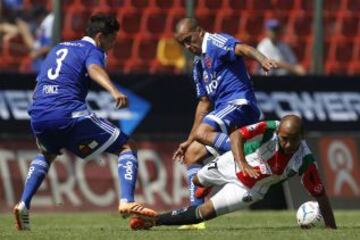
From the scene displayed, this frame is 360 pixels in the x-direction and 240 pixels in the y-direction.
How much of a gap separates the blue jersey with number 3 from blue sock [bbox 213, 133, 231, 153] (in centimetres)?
133

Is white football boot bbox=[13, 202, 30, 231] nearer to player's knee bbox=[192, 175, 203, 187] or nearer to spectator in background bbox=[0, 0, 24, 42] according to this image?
player's knee bbox=[192, 175, 203, 187]

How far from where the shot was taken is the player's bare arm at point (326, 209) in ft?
33.0

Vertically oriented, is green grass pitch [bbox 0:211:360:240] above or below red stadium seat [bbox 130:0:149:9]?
below

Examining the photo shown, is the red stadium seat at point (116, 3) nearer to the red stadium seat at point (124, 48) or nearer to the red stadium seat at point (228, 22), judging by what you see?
the red stadium seat at point (124, 48)

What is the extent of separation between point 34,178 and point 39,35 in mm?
7736

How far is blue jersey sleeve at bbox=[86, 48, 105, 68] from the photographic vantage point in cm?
1026

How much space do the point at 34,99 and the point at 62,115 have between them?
1.37 feet

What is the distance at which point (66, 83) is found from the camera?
34.3ft

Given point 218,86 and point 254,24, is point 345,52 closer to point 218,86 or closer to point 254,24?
point 254,24

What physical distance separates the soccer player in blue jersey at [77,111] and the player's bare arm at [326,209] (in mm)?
1675

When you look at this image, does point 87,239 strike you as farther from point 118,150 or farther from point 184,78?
point 184,78

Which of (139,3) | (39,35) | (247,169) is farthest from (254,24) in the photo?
(247,169)

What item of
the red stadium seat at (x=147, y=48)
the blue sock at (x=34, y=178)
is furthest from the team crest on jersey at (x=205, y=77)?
the red stadium seat at (x=147, y=48)

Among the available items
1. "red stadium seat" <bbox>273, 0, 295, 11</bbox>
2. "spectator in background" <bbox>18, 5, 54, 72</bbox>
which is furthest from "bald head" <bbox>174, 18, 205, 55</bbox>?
"red stadium seat" <bbox>273, 0, 295, 11</bbox>
